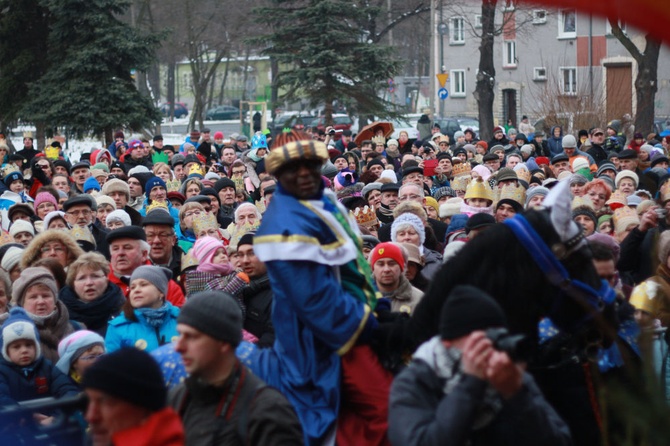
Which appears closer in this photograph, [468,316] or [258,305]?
[468,316]

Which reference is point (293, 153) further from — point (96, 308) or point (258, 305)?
point (96, 308)

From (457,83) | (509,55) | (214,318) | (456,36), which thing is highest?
(456,36)

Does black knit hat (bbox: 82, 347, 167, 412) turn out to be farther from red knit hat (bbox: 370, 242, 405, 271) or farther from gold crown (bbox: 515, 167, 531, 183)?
gold crown (bbox: 515, 167, 531, 183)

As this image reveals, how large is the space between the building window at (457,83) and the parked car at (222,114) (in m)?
14.4

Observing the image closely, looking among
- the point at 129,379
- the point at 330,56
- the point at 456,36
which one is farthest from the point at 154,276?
the point at 456,36

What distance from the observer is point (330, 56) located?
35.1m

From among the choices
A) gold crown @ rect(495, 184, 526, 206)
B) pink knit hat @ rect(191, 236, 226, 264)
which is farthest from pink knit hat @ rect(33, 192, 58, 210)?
gold crown @ rect(495, 184, 526, 206)

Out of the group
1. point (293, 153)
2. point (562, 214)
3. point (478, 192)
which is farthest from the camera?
point (478, 192)

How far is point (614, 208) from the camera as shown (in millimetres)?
11961

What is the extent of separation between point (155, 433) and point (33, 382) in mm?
3211

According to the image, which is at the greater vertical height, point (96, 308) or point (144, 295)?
point (144, 295)

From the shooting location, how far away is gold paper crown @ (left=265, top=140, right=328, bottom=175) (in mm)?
4410

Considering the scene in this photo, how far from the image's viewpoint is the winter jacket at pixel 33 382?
643cm

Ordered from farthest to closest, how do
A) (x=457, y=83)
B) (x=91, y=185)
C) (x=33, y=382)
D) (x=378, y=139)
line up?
(x=457, y=83), (x=378, y=139), (x=91, y=185), (x=33, y=382)
